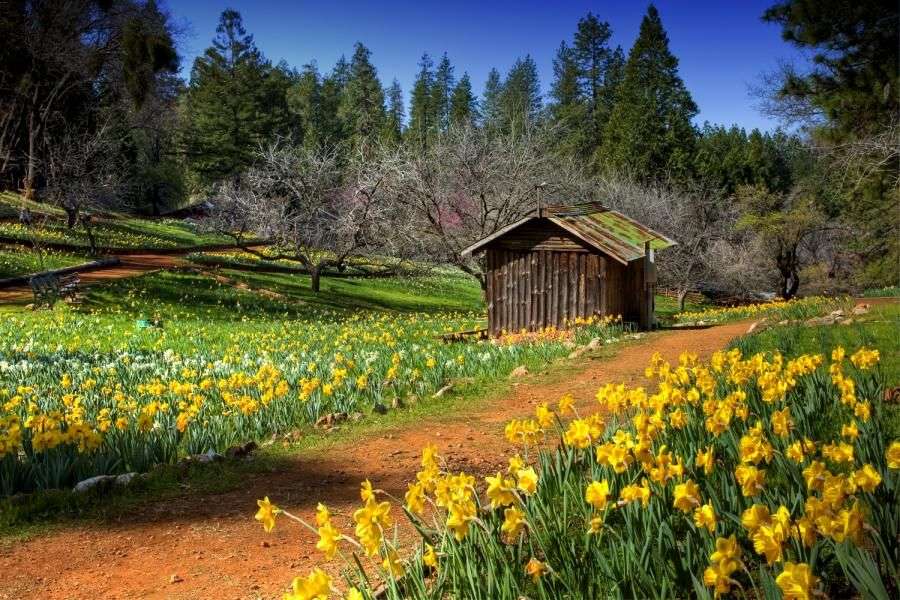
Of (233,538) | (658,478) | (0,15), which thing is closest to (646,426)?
(658,478)

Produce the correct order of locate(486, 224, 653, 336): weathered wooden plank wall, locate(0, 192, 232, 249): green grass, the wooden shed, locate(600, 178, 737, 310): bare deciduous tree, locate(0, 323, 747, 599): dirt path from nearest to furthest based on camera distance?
locate(0, 323, 747, 599): dirt path < the wooden shed < locate(486, 224, 653, 336): weathered wooden plank wall < locate(0, 192, 232, 249): green grass < locate(600, 178, 737, 310): bare deciduous tree

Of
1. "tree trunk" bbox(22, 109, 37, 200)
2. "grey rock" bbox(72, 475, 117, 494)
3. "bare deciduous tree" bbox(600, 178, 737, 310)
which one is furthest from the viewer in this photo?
"bare deciduous tree" bbox(600, 178, 737, 310)

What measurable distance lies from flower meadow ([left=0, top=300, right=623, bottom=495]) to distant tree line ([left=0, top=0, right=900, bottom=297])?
33.0ft

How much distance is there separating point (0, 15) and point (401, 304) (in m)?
18.0

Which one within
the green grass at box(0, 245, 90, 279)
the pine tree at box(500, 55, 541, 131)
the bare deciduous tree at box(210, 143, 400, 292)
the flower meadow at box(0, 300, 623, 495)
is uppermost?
the pine tree at box(500, 55, 541, 131)

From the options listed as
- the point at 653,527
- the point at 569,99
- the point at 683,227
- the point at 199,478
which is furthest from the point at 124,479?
the point at 569,99

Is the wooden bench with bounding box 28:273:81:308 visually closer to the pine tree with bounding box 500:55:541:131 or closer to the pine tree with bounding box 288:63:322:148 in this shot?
the pine tree with bounding box 288:63:322:148

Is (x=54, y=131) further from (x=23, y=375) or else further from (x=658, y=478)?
(x=658, y=478)

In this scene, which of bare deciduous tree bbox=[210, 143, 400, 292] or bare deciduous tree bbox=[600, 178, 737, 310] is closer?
bare deciduous tree bbox=[210, 143, 400, 292]

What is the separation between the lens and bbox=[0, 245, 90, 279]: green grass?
82.9 feet

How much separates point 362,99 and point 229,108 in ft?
84.4

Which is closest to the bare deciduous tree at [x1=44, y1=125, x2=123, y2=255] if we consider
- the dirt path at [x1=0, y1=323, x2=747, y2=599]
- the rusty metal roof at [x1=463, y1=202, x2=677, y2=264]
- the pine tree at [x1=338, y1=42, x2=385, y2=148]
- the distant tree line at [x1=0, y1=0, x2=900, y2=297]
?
the distant tree line at [x1=0, y1=0, x2=900, y2=297]

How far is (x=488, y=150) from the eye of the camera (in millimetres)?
28469

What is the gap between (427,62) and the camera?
91.7m
